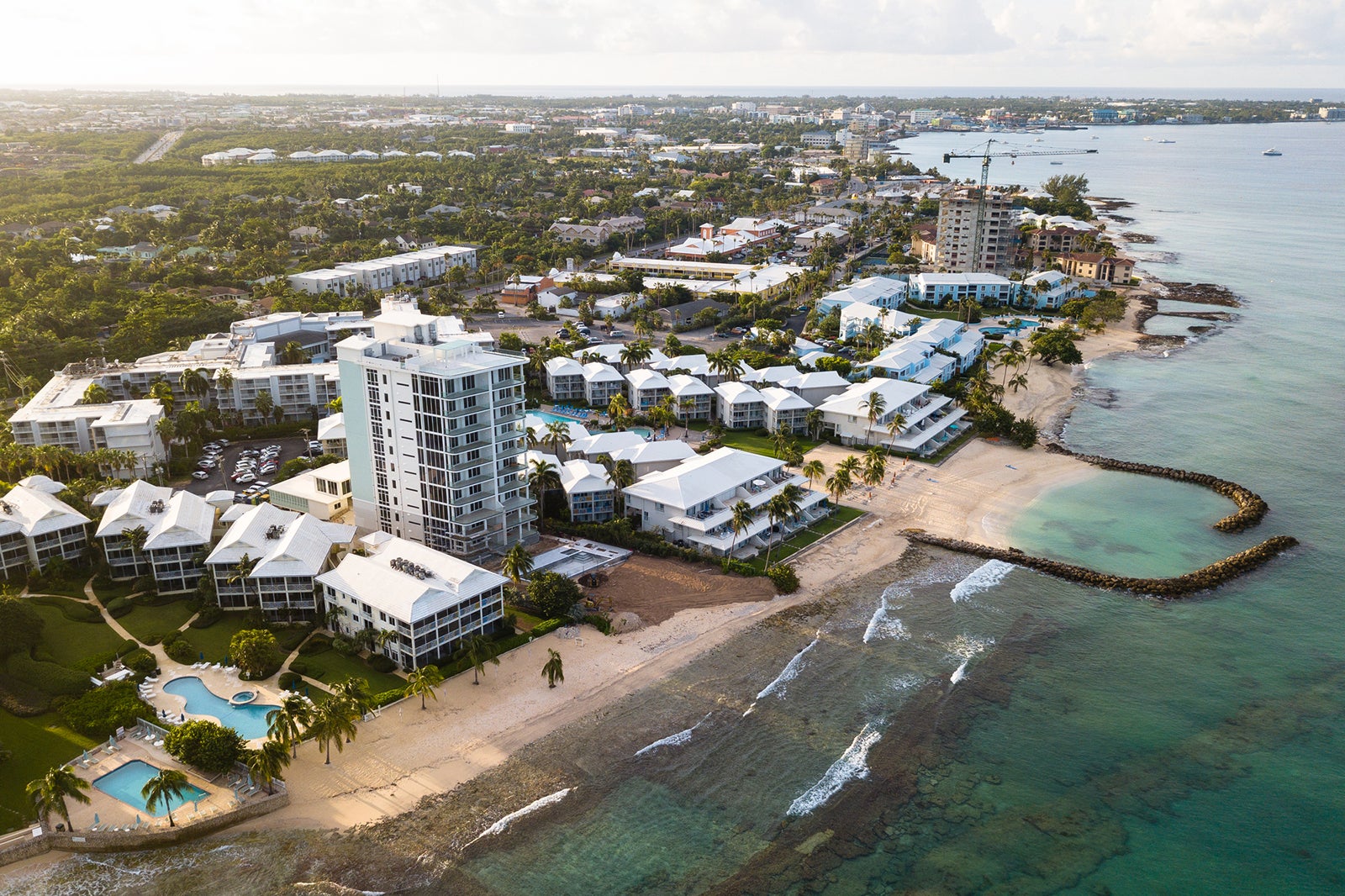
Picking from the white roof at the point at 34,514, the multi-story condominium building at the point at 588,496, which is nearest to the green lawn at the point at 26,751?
the white roof at the point at 34,514

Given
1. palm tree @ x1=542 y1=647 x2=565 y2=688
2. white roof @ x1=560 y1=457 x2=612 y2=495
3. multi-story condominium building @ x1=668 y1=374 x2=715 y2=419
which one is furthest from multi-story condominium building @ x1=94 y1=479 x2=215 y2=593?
multi-story condominium building @ x1=668 y1=374 x2=715 y2=419

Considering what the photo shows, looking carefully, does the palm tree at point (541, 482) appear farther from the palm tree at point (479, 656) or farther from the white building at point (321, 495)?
the palm tree at point (479, 656)

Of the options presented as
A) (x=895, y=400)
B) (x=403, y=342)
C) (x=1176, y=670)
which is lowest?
(x=1176, y=670)

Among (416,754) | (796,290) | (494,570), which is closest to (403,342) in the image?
(494,570)

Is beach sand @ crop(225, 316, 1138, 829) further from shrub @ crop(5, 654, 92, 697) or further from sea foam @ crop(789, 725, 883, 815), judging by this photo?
shrub @ crop(5, 654, 92, 697)

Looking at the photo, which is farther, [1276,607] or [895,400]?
[895,400]

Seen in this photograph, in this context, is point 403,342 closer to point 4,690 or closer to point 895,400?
point 4,690
